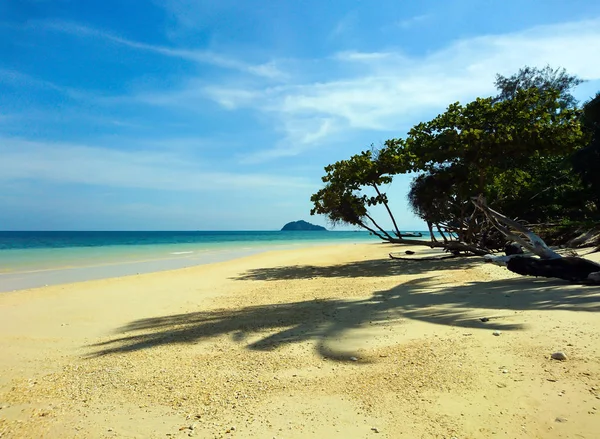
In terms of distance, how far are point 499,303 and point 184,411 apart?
513 cm

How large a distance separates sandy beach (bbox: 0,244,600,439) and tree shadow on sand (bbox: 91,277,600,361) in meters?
0.04

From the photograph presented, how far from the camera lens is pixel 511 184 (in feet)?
59.6

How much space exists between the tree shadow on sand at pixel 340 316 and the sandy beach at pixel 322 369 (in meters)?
Result: 0.04

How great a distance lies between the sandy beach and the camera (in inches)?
125

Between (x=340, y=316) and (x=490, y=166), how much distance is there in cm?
1123

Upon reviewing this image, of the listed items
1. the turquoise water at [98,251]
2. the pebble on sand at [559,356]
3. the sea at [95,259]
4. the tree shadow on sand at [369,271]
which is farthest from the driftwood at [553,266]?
the turquoise water at [98,251]

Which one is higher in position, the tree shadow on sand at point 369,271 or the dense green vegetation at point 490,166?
the dense green vegetation at point 490,166

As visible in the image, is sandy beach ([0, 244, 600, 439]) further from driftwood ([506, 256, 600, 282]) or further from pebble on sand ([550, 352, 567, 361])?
driftwood ([506, 256, 600, 282])

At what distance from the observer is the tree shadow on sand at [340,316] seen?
5676 mm

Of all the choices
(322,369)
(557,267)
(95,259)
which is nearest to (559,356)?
(322,369)

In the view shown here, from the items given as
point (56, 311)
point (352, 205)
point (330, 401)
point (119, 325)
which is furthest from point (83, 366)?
point (352, 205)

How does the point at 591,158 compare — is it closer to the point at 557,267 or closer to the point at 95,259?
the point at 557,267

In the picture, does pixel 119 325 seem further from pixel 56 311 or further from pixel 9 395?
pixel 9 395

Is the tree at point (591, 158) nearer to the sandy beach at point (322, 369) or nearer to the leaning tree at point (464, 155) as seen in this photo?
the leaning tree at point (464, 155)
